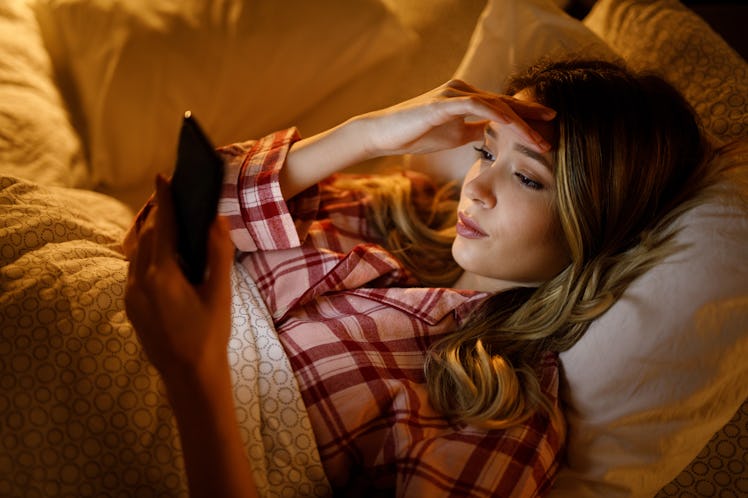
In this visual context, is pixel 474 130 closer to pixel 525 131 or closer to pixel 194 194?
pixel 525 131

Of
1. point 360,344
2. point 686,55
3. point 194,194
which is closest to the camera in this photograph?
point 194,194

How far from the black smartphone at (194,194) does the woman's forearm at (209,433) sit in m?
0.11

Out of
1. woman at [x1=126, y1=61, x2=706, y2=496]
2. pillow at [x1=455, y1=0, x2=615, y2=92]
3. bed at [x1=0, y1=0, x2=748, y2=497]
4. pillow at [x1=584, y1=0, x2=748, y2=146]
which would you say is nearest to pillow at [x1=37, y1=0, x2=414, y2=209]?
bed at [x1=0, y1=0, x2=748, y2=497]

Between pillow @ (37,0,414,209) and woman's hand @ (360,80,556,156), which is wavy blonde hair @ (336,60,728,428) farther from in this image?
pillow @ (37,0,414,209)

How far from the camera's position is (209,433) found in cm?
67

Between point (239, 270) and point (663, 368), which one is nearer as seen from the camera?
point (663, 368)

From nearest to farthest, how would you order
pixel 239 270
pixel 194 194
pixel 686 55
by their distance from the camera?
pixel 194 194 → pixel 239 270 → pixel 686 55

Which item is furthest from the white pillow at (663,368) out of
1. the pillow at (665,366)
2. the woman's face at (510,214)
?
the woman's face at (510,214)

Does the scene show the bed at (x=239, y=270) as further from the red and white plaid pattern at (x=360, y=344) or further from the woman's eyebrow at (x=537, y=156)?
the woman's eyebrow at (x=537, y=156)

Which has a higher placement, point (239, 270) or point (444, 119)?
point (444, 119)

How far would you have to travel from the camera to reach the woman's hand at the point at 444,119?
0.97 meters

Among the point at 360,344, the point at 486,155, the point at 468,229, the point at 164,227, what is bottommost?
the point at 360,344

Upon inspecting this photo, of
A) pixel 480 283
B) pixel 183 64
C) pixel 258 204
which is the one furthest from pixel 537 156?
pixel 183 64

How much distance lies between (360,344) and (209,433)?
39 centimetres
